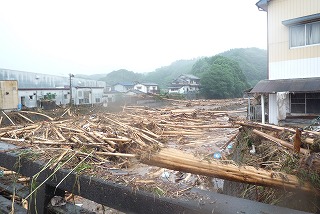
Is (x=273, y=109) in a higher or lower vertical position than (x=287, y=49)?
lower

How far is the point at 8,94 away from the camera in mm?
20875

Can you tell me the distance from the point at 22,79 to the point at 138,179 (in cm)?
4319

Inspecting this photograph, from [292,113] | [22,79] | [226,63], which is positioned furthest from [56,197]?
[226,63]

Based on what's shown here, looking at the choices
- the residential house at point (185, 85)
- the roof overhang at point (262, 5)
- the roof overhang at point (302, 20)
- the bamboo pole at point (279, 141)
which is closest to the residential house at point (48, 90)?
the roof overhang at point (262, 5)

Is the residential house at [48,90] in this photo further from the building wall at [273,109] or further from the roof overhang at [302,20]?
the roof overhang at [302,20]

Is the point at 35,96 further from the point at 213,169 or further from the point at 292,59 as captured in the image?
the point at 213,169

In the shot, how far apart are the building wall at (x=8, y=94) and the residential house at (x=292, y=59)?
1919 centimetres

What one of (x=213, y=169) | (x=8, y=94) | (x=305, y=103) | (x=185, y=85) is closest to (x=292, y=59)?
(x=305, y=103)

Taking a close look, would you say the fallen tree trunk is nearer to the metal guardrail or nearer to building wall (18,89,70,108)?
the metal guardrail

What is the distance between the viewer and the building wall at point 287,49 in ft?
39.1

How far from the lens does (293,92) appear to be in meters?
11.7

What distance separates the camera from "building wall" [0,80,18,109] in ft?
66.9

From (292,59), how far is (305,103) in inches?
90.4

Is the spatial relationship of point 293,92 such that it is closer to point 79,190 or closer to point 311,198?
point 311,198
